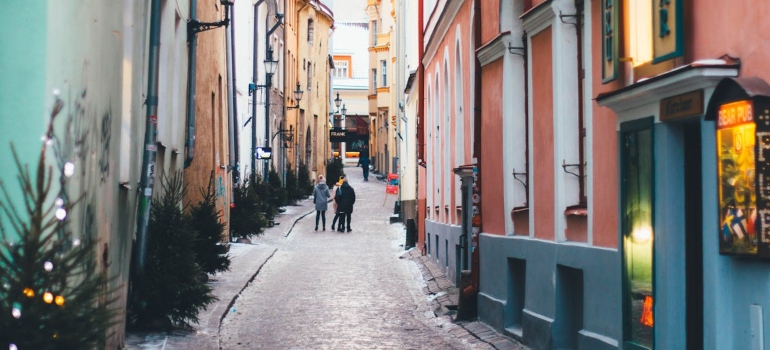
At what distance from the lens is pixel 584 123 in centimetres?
1095

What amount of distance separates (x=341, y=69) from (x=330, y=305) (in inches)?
3526

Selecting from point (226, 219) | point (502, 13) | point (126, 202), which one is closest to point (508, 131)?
point (502, 13)

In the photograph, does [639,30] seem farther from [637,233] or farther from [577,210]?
[577,210]

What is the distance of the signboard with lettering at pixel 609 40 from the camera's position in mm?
9102

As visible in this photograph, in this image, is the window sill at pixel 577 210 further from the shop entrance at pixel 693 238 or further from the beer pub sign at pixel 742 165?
the beer pub sign at pixel 742 165

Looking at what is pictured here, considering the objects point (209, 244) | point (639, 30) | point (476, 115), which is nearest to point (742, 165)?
point (639, 30)

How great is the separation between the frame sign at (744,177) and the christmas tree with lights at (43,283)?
370cm

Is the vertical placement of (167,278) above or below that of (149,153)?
below

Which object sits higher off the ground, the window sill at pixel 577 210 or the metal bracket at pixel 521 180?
the metal bracket at pixel 521 180

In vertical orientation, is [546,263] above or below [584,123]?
below

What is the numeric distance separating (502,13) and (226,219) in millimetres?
12481

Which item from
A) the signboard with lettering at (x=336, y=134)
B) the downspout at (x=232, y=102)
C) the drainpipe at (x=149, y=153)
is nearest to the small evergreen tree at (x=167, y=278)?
the drainpipe at (x=149, y=153)

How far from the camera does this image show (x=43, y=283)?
6.14 m

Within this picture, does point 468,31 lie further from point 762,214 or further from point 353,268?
point 762,214
